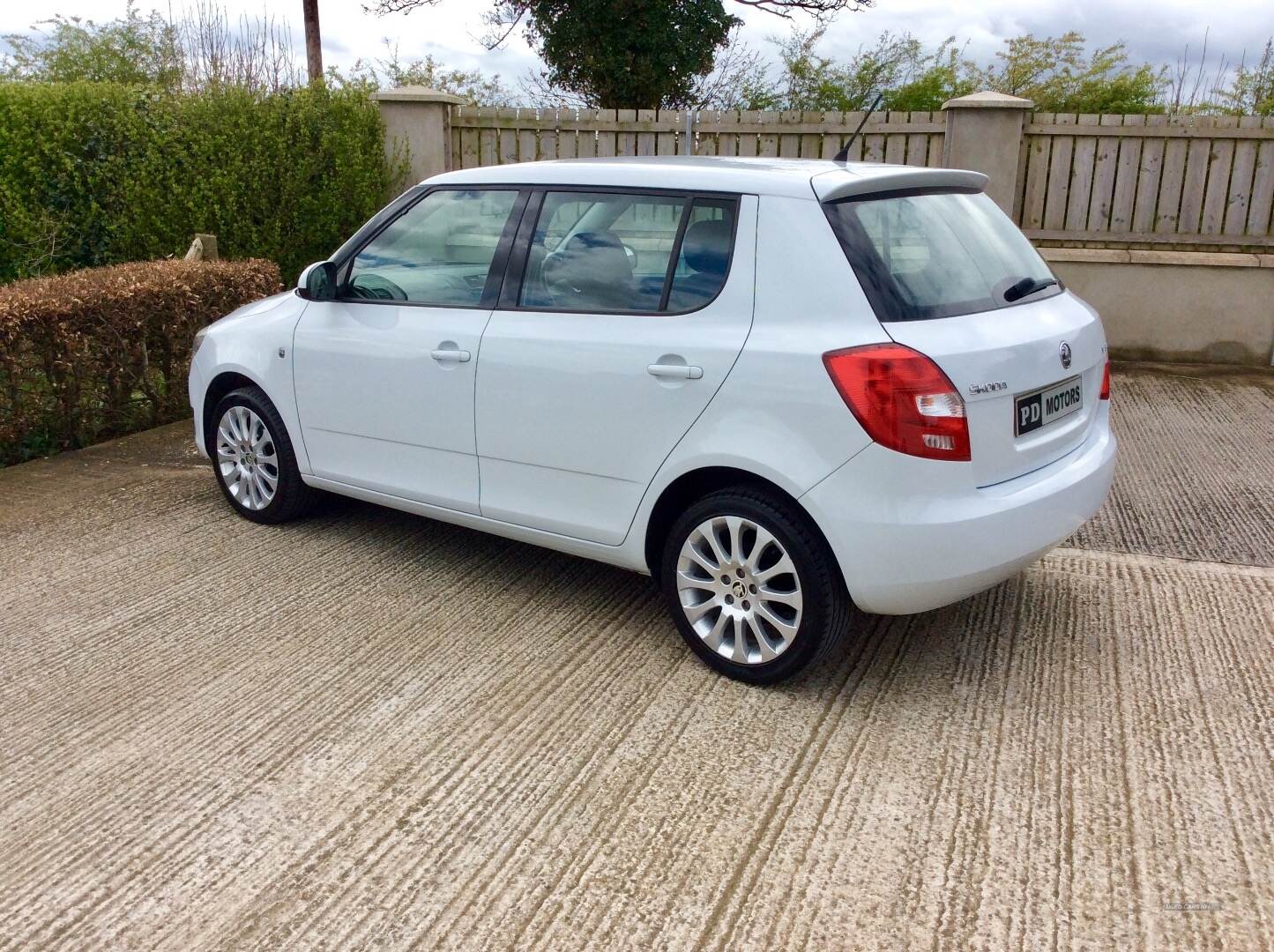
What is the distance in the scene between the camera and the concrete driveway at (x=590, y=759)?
269 cm

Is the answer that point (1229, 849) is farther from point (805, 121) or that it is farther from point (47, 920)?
point (805, 121)

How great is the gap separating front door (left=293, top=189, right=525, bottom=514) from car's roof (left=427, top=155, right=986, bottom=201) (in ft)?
0.56

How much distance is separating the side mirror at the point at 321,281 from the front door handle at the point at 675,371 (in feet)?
5.91

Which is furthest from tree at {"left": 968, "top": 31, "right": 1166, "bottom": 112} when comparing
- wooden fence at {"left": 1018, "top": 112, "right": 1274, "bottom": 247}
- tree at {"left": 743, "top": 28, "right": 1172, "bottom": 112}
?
wooden fence at {"left": 1018, "top": 112, "right": 1274, "bottom": 247}

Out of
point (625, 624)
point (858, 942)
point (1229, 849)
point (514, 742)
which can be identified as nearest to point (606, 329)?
point (625, 624)

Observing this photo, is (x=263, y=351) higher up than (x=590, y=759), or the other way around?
(x=263, y=351)

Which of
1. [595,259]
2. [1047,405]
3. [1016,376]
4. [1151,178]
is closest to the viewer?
[1016,376]

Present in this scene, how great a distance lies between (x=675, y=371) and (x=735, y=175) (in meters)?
0.72

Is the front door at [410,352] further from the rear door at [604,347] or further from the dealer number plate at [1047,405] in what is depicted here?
the dealer number plate at [1047,405]

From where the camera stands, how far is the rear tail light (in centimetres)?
330

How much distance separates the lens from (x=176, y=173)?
10.2 m

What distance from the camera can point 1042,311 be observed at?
12.5 ft

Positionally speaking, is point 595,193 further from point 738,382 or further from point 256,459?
point 256,459

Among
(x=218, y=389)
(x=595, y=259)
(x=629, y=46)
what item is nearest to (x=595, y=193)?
(x=595, y=259)
